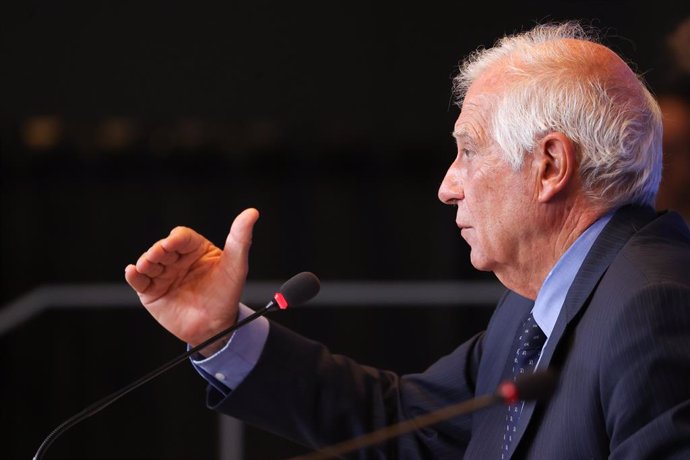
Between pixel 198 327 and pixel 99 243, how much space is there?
7.70 ft

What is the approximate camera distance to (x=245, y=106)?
158 inches

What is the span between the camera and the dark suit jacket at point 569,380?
1.38 m

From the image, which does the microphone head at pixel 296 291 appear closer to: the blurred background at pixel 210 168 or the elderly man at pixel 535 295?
the elderly man at pixel 535 295

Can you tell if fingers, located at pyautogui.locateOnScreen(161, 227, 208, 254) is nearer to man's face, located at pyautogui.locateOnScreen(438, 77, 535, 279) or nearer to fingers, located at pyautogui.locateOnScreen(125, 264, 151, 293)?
fingers, located at pyautogui.locateOnScreen(125, 264, 151, 293)

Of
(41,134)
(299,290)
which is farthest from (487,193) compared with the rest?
(41,134)

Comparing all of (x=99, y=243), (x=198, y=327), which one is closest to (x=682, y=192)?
(x=198, y=327)

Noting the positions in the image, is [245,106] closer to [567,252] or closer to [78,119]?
[78,119]

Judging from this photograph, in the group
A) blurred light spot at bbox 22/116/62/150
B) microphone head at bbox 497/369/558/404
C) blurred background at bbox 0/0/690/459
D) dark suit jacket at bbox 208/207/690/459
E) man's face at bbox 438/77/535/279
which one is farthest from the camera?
blurred light spot at bbox 22/116/62/150

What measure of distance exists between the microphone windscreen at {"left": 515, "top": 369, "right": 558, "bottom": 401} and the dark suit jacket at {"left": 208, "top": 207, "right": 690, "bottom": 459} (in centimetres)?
18

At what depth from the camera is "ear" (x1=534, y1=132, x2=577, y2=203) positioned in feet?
5.29

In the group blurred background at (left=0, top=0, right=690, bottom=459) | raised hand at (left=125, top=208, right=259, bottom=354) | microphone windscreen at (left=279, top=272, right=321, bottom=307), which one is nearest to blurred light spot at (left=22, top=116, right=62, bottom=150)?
blurred background at (left=0, top=0, right=690, bottom=459)

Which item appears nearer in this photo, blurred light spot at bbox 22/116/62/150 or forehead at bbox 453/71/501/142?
forehead at bbox 453/71/501/142

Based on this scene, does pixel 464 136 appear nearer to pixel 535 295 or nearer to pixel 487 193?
pixel 487 193

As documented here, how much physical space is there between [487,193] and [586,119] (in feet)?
0.64
